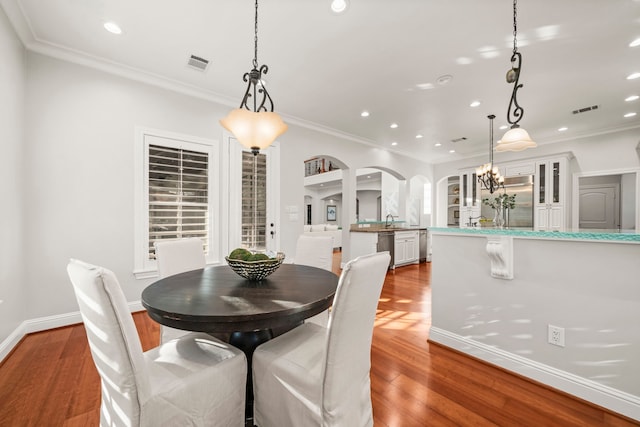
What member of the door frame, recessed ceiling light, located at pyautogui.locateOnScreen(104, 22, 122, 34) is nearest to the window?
the door frame

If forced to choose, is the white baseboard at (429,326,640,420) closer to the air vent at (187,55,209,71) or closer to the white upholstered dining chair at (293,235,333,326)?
the white upholstered dining chair at (293,235,333,326)

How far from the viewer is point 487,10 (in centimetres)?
209

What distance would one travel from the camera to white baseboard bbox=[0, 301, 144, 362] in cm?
209

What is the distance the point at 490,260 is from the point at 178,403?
2300mm

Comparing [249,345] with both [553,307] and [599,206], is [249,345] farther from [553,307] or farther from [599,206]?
[599,206]

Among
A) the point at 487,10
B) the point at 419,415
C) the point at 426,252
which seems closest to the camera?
the point at 419,415

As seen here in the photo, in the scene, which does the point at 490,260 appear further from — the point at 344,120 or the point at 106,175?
the point at 106,175

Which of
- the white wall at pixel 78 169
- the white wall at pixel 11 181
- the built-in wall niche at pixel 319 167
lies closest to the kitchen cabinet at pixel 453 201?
the built-in wall niche at pixel 319 167

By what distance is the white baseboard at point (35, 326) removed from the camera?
2088 mm

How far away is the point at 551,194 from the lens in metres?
5.23

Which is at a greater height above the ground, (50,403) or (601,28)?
(601,28)

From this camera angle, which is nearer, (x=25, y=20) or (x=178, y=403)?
(x=178, y=403)

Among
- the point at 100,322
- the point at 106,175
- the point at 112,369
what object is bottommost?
the point at 112,369

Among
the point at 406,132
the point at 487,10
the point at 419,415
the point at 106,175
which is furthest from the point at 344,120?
the point at 419,415
